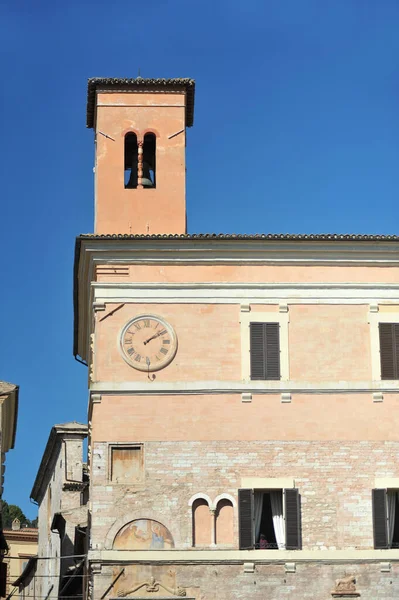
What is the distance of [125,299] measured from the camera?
94.6 feet

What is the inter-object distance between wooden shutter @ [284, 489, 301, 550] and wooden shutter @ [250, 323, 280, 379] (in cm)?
272

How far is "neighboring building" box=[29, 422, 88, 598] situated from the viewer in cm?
3631

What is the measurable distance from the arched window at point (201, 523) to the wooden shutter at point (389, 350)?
5046 mm

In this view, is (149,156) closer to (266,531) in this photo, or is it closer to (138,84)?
(138,84)

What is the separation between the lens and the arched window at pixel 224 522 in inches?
1077

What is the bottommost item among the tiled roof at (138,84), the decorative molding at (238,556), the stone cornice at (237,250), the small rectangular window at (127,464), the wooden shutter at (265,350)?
the decorative molding at (238,556)

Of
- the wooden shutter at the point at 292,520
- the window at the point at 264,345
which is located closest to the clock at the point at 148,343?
the window at the point at 264,345

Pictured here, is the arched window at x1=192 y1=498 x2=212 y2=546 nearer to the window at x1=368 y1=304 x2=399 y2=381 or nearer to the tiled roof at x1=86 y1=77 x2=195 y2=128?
the window at x1=368 y1=304 x2=399 y2=381

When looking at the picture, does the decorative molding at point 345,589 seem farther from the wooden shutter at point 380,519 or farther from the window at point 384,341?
the window at point 384,341

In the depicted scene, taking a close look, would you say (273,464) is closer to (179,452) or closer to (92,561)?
(179,452)

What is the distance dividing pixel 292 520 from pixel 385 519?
80.3 inches

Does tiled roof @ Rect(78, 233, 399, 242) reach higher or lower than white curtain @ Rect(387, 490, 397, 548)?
higher

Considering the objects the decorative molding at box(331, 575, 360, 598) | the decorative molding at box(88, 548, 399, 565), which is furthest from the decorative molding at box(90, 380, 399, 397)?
the decorative molding at box(331, 575, 360, 598)

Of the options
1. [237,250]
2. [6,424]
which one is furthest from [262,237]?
[6,424]
